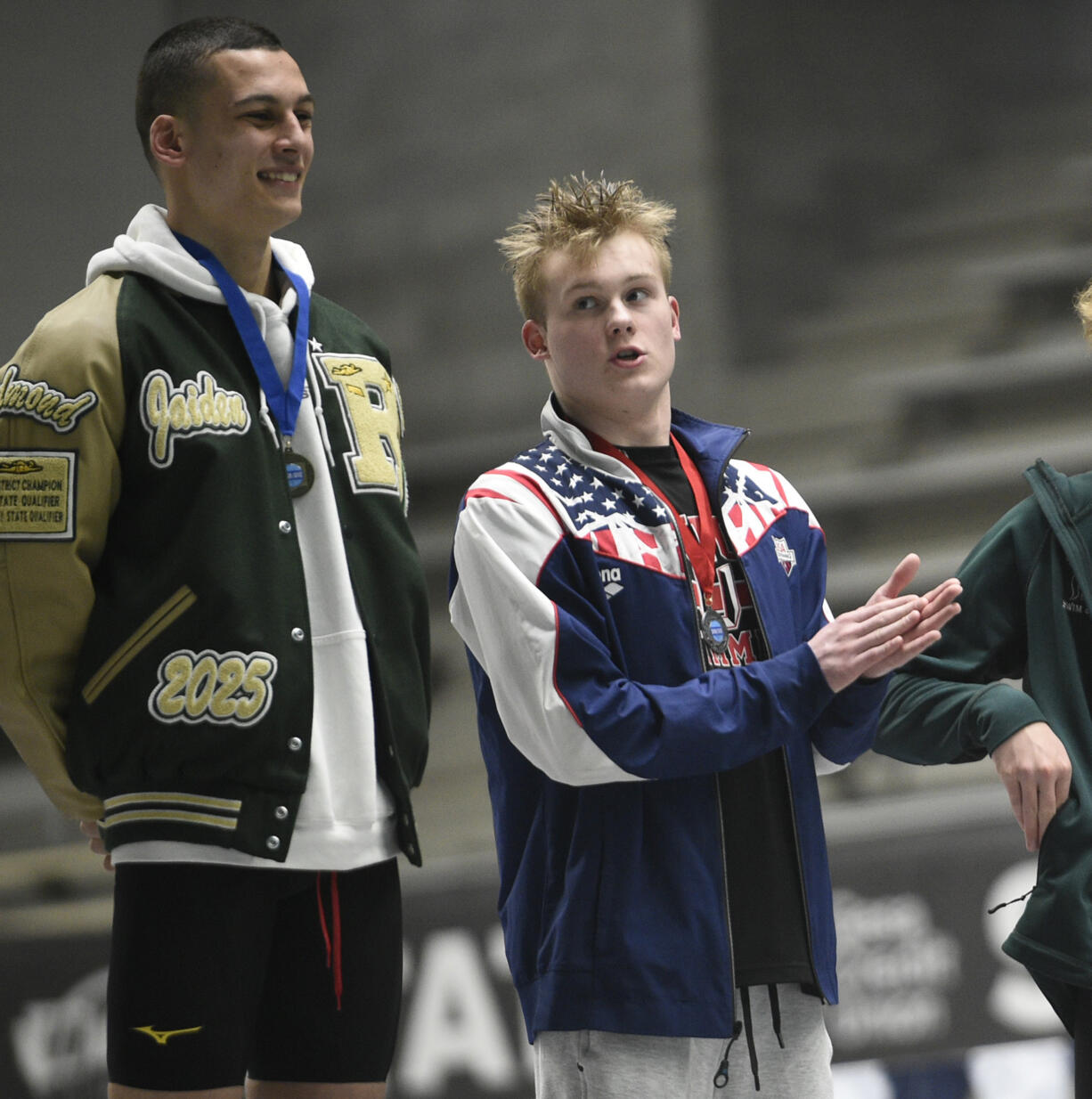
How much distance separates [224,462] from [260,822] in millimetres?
339

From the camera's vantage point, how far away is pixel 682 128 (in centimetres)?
354

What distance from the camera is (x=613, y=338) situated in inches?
63.2

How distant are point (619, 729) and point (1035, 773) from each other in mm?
449

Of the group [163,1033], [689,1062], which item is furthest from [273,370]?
[689,1062]

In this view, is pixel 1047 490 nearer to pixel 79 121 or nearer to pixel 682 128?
pixel 682 128

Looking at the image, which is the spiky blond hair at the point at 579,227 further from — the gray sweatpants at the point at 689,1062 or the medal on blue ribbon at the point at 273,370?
the gray sweatpants at the point at 689,1062

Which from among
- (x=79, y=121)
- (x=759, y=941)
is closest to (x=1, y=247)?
(x=79, y=121)

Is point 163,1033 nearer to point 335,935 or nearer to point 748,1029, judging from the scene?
point 335,935

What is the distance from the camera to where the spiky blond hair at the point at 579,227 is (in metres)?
1.66

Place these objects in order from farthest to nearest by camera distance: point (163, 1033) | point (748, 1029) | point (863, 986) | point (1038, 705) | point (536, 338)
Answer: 1. point (863, 986)
2. point (536, 338)
3. point (1038, 705)
4. point (748, 1029)
5. point (163, 1033)

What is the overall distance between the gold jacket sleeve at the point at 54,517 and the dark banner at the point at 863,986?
198 centimetres

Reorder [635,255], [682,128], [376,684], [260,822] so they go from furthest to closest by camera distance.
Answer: [682,128], [635,255], [376,684], [260,822]

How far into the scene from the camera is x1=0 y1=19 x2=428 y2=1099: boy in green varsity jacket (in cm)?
136

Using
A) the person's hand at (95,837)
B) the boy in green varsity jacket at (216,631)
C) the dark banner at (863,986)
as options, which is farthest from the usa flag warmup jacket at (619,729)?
the dark banner at (863,986)
